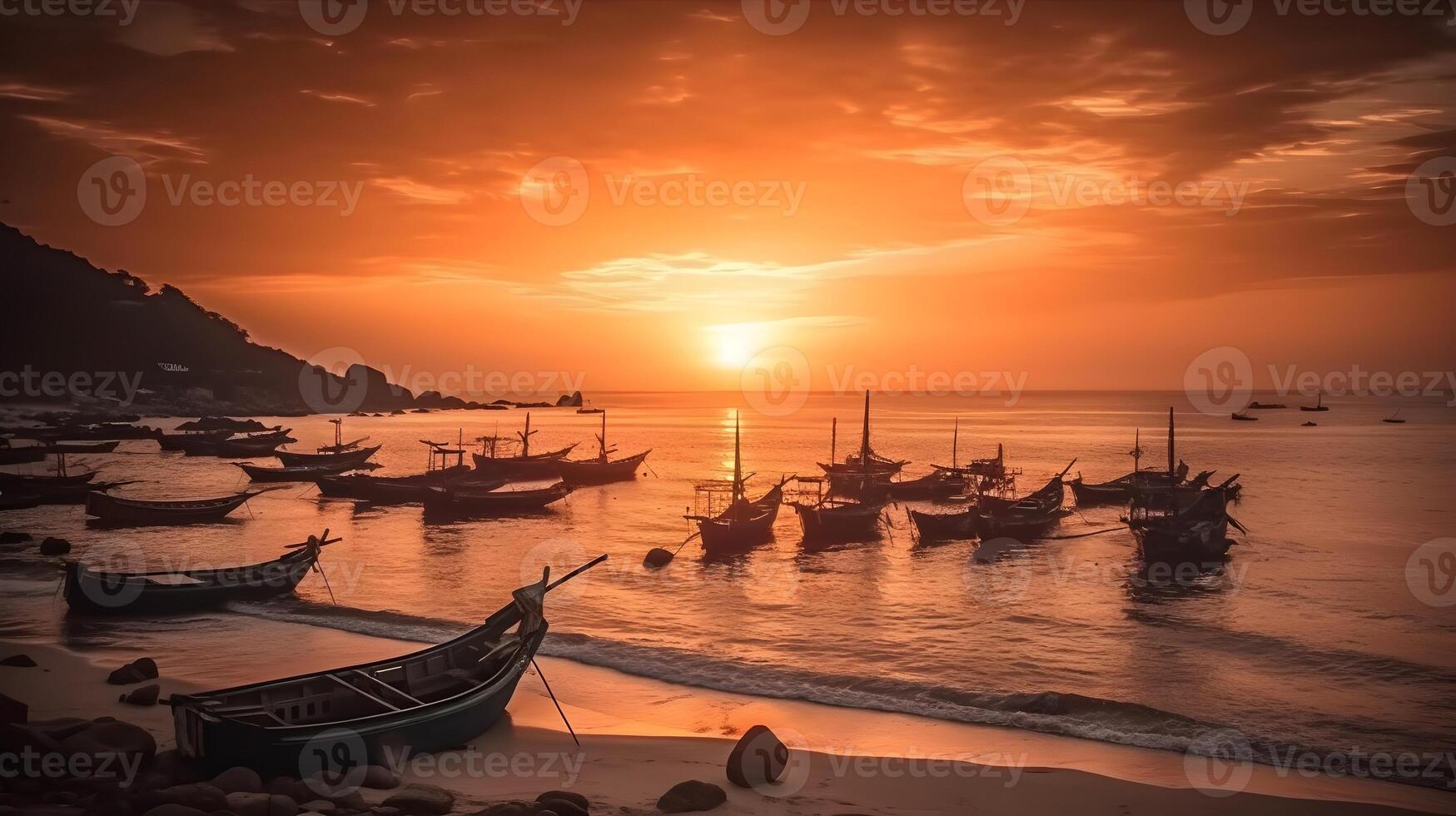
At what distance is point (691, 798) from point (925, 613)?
53.9 feet

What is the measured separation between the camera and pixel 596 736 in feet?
46.2

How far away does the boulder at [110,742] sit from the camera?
1036 cm

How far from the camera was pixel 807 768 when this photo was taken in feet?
41.8

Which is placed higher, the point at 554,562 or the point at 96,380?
the point at 96,380

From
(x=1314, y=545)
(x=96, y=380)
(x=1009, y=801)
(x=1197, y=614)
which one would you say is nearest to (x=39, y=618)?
(x=1009, y=801)

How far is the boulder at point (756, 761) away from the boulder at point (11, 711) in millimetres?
9101

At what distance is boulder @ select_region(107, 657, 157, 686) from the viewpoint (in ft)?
50.3

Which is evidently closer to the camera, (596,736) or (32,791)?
(32,791)

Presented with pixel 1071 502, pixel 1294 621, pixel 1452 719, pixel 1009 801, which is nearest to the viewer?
pixel 1009 801

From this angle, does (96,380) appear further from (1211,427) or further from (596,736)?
(1211,427)

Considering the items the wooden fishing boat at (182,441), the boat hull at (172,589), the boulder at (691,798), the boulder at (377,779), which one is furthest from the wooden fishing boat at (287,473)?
the boulder at (691,798)

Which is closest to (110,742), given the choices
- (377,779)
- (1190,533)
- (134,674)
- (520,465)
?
(377,779)

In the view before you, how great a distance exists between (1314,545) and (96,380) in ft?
527

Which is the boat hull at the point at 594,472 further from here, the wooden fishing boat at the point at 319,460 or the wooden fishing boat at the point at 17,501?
the wooden fishing boat at the point at 17,501
